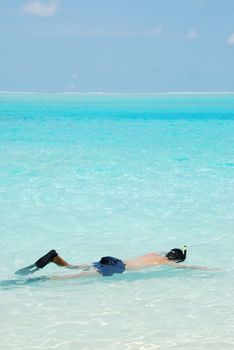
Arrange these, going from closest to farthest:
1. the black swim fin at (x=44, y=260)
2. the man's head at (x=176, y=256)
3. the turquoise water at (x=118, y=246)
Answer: the turquoise water at (x=118, y=246) → the black swim fin at (x=44, y=260) → the man's head at (x=176, y=256)

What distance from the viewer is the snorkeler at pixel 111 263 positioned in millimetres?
6273

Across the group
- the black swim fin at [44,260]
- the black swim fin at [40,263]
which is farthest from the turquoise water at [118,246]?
the black swim fin at [44,260]

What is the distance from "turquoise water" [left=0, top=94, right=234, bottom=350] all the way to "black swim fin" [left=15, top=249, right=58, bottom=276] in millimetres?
80

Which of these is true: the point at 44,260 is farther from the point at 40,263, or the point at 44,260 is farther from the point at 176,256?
the point at 176,256

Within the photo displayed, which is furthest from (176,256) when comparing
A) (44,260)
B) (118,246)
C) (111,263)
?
(44,260)

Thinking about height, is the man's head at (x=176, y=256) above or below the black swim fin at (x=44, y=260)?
below

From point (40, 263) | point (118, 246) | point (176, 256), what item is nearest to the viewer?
point (40, 263)

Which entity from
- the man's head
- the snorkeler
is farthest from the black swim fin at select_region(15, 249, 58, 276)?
the man's head

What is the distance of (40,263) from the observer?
614 cm

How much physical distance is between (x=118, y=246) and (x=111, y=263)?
136cm

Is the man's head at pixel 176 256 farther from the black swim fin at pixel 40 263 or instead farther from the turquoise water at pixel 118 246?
the black swim fin at pixel 40 263

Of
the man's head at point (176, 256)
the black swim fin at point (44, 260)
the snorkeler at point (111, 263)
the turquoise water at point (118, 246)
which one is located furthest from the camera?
the man's head at point (176, 256)

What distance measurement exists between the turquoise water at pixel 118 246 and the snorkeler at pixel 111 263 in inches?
3.7

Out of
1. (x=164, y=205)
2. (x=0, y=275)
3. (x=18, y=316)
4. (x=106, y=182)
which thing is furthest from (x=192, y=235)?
(x=106, y=182)
